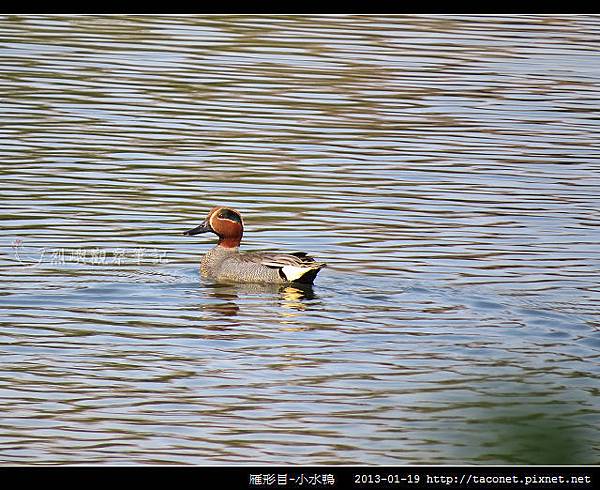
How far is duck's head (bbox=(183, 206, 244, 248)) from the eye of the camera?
11594 millimetres

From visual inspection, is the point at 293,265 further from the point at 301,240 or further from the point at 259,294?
the point at 301,240

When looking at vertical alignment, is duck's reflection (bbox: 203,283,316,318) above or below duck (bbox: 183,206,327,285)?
below

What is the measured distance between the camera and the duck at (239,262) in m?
10.6

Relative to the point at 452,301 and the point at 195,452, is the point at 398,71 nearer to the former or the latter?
the point at 452,301

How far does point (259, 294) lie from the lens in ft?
35.2

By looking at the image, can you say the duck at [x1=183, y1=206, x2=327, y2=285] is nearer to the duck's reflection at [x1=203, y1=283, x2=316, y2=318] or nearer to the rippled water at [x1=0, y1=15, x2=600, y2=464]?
the duck's reflection at [x1=203, y1=283, x2=316, y2=318]

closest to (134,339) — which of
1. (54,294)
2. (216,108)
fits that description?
(54,294)

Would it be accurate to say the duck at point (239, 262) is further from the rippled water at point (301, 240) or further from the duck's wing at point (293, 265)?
the rippled water at point (301, 240)

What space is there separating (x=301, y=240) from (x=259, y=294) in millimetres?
1595

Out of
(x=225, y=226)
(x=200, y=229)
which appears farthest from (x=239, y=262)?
(x=200, y=229)

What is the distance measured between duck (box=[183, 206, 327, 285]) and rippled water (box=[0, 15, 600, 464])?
184 millimetres

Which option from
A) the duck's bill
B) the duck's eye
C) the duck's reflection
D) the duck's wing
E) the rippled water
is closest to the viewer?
the rippled water

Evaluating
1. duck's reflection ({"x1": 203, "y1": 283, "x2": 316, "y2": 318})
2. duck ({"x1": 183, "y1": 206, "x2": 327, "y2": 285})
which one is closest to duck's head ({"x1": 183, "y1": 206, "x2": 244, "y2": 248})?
duck ({"x1": 183, "y1": 206, "x2": 327, "y2": 285})

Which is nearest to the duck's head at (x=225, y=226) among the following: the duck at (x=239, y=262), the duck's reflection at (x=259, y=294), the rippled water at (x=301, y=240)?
the duck at (x=239, y=262)
